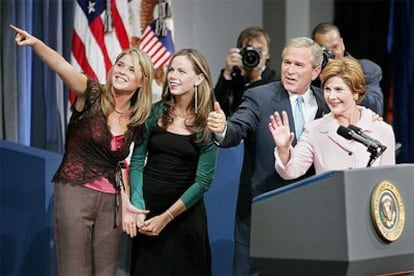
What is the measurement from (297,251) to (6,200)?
1963mm

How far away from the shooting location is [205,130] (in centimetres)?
409

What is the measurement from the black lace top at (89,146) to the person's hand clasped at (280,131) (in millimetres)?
695

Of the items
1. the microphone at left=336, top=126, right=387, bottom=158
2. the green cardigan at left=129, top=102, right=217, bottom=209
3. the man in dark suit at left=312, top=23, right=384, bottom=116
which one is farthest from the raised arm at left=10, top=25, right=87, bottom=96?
the man in dark suit at left=312, top=23, right=384, bottom=116

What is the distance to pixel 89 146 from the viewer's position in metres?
3.91

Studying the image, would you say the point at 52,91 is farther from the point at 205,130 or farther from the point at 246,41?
the point at 205,130

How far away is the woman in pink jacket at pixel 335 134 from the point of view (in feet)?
11.8

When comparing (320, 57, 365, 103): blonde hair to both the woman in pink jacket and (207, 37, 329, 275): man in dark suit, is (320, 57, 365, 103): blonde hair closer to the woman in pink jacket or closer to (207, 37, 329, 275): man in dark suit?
the woman in pink jacket

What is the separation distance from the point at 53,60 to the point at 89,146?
0.37m

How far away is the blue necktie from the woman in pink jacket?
203mm

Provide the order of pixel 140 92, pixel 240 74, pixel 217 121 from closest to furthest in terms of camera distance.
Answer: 1. pixel 217 121
2. pixel 140 92
3. pixel 240 74

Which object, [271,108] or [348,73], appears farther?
[271,108]

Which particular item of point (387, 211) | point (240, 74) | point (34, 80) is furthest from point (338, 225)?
point (34, 80)

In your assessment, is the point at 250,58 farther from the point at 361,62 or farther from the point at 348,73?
the point at 348,73

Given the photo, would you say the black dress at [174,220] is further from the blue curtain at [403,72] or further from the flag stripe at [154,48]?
the blue curtain at [403,72]
